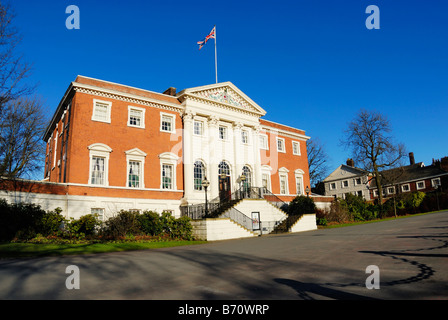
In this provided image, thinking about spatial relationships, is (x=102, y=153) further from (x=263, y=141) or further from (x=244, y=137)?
(x=263, y=141)

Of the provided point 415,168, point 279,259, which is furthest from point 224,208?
point 415,168

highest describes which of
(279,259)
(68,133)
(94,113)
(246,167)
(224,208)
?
Result: (94,113)

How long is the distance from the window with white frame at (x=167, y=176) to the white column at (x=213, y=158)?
138 inches

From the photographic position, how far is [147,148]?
25.5 meters

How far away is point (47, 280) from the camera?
7309 millimetres

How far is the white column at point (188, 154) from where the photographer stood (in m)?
26.1

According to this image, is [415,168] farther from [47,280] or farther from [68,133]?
[47,280]

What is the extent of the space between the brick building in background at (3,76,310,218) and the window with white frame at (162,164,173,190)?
87 millimetres

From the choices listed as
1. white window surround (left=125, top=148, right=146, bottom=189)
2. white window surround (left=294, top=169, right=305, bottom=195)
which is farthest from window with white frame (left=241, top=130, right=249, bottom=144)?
white window surround (left=125, top=148, right=146, bottom=189)

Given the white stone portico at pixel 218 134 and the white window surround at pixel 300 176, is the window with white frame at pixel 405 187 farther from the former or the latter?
the white stone portico at pixel 218 134

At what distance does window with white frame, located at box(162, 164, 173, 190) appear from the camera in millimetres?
26062

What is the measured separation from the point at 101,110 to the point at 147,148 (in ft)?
15.1

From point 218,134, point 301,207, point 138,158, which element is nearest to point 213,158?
point 218,134
